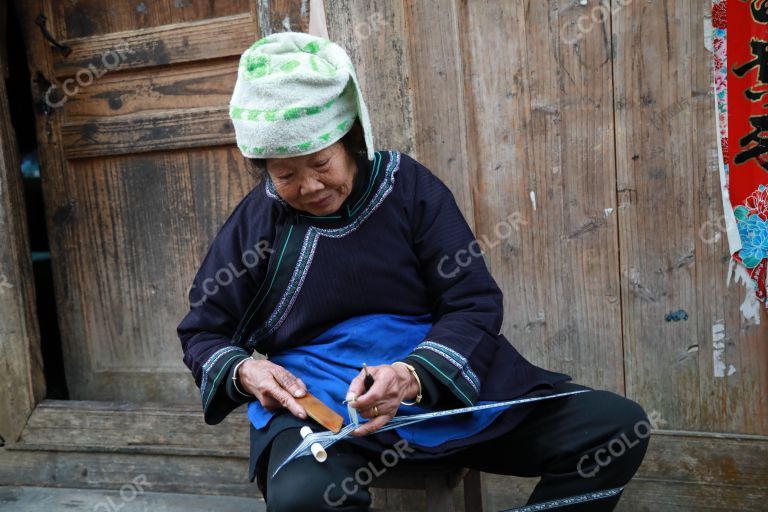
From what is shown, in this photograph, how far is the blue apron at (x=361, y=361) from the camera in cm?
192

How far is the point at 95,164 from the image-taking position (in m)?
3.23

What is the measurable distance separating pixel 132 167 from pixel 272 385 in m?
1.65

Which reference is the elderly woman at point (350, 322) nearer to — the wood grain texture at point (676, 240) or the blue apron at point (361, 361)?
the blue apron at point (361, 361)

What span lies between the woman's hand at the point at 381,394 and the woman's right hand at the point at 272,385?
0.55ft

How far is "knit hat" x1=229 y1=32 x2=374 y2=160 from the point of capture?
71.3 inches

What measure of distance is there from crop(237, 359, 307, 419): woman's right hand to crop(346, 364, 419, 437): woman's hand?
17 cm

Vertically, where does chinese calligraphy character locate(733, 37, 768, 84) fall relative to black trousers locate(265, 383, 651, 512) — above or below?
above

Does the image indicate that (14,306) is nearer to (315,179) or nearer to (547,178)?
(315,179)

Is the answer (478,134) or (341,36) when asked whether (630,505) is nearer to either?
(478,134)

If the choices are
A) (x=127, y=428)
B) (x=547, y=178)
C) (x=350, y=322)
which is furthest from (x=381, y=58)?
(x=127, y=428)

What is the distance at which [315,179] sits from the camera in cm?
194

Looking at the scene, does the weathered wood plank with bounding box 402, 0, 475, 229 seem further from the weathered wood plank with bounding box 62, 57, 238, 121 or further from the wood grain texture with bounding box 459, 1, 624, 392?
the weathered wood plank with bounding box 62, 57, 238, 121

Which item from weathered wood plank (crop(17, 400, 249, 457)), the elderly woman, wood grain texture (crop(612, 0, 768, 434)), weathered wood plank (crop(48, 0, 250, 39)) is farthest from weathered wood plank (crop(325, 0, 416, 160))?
weathered wood plank (crop(17, 400, 249, 457))

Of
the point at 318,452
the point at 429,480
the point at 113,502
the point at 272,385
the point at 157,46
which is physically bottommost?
the point at 113,502
